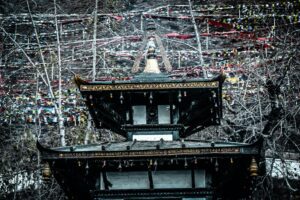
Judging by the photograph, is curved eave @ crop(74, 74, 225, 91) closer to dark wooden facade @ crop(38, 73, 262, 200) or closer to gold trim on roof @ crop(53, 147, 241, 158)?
dark wooden facade @ crop(38, 73, 262, 200)

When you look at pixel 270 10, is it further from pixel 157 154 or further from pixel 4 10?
pixel 157 154

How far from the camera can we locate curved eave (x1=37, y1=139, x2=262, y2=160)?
9.27 m

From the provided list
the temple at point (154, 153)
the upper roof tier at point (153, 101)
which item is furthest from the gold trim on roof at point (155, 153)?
the upper roof tier at point (153, 101)

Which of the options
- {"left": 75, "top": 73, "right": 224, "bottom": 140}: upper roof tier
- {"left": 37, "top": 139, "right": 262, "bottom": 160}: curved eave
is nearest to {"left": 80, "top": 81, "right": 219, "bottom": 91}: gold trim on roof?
{"left": 75, "top": 73, "right": 224, "bottom": 140}: upper roof tier

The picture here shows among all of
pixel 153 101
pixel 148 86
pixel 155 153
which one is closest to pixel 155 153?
pixel 155 153

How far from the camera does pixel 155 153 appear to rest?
9.38 metres

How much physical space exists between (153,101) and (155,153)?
6.03 ft

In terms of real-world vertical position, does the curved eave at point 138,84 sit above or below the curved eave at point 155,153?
above

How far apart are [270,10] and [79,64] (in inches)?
457

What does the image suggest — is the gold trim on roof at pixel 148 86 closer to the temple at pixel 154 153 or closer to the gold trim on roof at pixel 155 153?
the temple at pixel 154 153

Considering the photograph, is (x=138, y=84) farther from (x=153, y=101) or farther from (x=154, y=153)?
(x=154, y=153)

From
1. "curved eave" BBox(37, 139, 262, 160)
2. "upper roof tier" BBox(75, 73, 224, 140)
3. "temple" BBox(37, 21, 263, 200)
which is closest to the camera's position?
"curved eave" BBox(37, 139, 262, 160)

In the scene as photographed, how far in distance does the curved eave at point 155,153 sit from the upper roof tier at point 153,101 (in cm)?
134

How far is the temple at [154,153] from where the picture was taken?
941 cm
